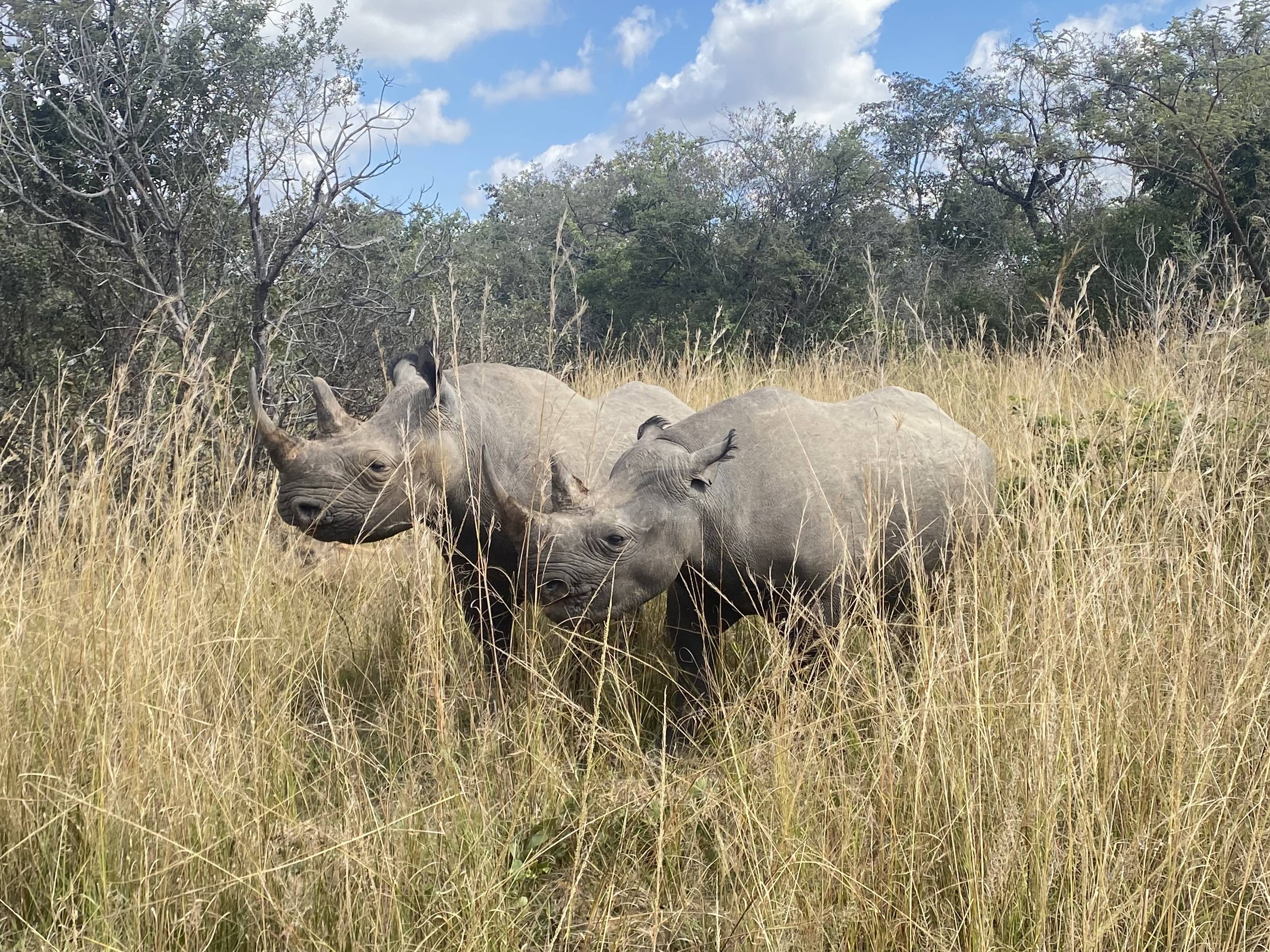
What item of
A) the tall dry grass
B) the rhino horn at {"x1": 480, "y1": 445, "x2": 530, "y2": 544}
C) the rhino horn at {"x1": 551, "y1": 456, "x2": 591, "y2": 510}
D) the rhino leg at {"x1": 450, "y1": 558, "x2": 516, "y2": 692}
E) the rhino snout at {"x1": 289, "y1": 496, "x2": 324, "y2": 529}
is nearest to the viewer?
the tall dry grass

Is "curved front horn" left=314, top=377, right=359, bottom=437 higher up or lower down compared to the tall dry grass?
higher up

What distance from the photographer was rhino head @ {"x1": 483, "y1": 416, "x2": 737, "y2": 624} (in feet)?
10.7

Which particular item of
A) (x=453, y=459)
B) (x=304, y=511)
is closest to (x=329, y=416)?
(x=304, y=511)

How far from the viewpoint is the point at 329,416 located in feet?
11.9

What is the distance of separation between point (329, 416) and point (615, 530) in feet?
3.94

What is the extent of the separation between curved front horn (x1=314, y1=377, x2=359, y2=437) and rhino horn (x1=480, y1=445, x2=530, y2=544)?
64cm

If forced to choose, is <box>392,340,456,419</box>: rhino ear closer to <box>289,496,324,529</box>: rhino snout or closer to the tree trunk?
<box>289,496,324,529</box>: rhino snout

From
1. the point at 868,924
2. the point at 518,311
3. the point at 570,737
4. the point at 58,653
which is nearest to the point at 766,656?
the point at 570,737

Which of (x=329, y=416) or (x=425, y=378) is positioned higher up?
(x=425, y=378)

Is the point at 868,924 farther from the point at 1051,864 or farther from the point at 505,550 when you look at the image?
the point at 505,550

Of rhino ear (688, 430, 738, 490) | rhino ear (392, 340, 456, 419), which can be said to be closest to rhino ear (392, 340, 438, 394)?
rhino ear (392, 340, 456, 419)

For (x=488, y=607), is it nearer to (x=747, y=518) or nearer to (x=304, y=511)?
(x=304, y=511)

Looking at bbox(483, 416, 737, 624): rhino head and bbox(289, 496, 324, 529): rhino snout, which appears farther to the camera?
bbox(289, 496, 324, 529): rhino snout

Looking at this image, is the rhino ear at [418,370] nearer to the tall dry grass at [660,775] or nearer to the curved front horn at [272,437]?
the curved front horn at [272,437]
